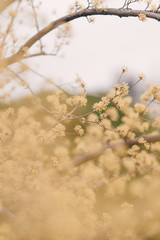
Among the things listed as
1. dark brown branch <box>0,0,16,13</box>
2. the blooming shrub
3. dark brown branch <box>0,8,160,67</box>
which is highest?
dark brown branch <box>0,0,16,13</box>

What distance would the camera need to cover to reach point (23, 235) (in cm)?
253

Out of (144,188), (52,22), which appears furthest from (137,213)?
(52,22)

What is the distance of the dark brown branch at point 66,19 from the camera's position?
311 cm

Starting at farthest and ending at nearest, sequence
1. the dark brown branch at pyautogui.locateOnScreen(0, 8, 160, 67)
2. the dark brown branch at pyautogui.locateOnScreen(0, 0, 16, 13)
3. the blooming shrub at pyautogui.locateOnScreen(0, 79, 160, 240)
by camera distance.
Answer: the dark brown branch at pyautogui.locateOnScreen(0, 0, 16, 13) → the dark brown branch at pyautogui.locateOnScreen(0, 8, 160, 67) → the blooming shrub at pyautogui.locateOnScreen(0, 79, 160, 240)

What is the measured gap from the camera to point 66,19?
3.46 m

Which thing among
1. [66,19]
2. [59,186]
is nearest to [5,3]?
[66,19]

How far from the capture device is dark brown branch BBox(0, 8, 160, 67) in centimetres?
311

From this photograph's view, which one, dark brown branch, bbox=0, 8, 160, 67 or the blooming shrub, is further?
dark brown branch, bbox=0, 8, 160, 67

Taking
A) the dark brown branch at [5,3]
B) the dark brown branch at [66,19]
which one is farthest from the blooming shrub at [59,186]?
the dark brown branch at [5,3]

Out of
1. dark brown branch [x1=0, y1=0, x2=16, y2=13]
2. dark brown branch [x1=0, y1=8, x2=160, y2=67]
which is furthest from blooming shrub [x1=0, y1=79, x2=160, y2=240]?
dark brown branch [x1=0, y1=0, x2=16, y2=13]

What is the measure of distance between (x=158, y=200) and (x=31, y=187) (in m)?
1.28

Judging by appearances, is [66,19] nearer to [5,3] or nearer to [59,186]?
[5,3]

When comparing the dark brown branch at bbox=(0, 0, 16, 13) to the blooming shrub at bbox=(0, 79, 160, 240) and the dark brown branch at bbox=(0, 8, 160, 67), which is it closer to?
the dark brown branch at bbox=(0, 8, 160, 67)

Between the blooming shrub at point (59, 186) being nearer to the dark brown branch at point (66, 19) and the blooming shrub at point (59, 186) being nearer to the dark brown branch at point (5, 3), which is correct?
the dark brown branch at point (66, 19)
